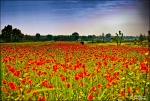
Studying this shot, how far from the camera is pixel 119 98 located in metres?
5.11

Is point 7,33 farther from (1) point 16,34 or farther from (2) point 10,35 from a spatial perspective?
(1) point 16,34

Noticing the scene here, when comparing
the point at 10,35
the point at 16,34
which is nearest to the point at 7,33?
the point at 10,35

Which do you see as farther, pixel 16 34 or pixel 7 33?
pixel 16 34

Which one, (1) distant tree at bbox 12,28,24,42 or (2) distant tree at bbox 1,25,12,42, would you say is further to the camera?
(1) distant tree at bbox 12,28,24,42

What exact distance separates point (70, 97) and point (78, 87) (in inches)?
47.4

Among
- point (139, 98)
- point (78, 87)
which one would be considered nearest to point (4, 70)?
point (78, 87)

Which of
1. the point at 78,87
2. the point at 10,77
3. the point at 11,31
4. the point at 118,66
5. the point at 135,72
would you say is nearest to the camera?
the point at 135,72

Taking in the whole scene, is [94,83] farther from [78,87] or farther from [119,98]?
[119,98]

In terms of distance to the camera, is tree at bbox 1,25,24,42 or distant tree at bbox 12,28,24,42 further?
distant tree at bbox 12,28,24,42

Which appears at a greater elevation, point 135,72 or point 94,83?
point 135,72

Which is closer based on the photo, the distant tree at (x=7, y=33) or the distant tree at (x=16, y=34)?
the distant tree at (x=7, y=33)

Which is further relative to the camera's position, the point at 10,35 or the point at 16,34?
the point at 16,34

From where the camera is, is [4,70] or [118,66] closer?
[4,70]

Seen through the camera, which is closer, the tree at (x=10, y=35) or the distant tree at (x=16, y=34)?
the tree at (x=10, y=35)
